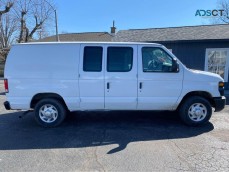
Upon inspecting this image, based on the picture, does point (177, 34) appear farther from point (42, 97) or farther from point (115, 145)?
point (115, 145)

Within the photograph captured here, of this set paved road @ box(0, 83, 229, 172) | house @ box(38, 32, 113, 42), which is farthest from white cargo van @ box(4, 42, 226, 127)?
house @ box(38, 32, 113, 42)

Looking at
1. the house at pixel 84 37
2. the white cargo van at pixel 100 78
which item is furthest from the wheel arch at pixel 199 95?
the house at pixel 84 37

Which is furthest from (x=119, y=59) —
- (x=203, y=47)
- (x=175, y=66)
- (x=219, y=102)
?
(x=203, y=47)

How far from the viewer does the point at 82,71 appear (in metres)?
5.40

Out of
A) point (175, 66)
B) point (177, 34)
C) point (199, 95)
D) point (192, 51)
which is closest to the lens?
point (175, 66)

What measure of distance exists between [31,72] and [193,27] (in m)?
12.8

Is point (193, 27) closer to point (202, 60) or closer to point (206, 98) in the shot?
point (202, 60)

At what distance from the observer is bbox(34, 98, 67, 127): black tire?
5.55m

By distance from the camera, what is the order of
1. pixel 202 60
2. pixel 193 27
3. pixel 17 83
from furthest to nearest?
pixel 193 27 < pixel 202 60 < pixel 17 83

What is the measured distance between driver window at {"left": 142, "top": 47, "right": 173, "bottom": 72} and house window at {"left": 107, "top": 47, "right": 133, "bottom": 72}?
37 centimetres

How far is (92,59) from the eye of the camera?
5.45 metres

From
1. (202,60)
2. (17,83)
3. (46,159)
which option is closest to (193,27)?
(202,60)

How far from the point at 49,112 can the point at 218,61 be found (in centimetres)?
1046

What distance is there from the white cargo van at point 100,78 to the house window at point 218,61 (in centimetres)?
737
